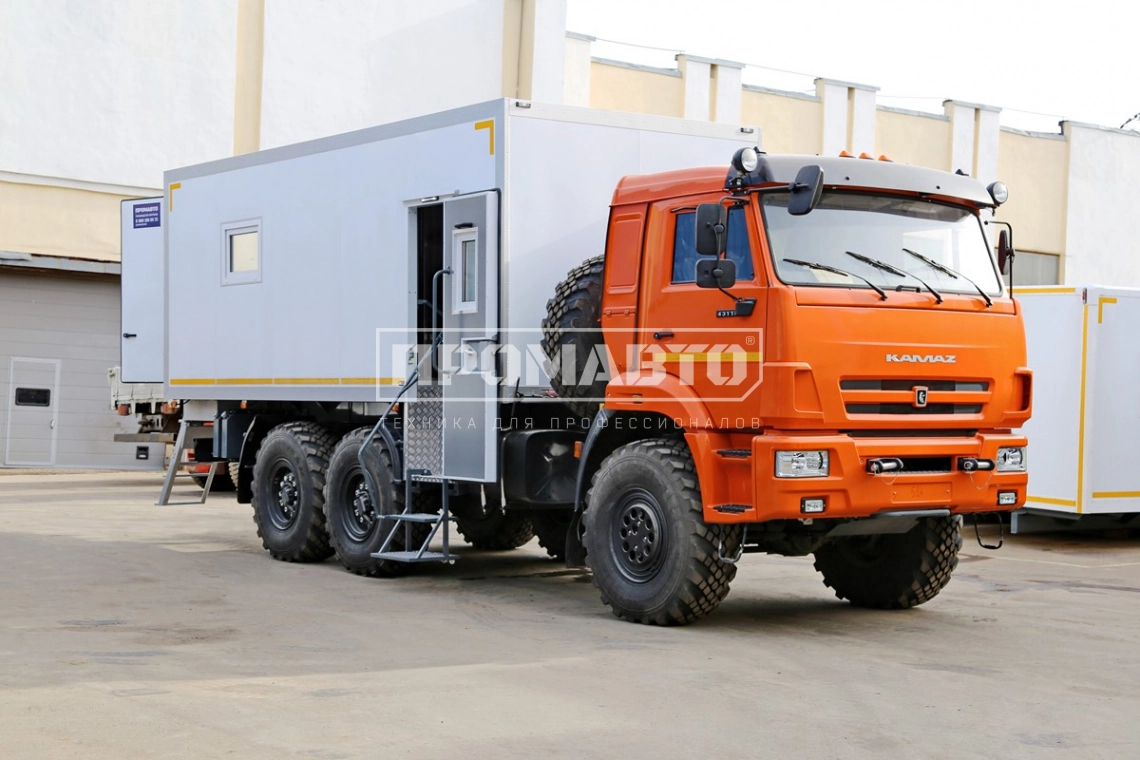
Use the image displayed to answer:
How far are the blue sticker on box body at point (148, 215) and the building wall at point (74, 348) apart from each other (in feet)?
28.1

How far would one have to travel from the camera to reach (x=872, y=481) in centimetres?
923

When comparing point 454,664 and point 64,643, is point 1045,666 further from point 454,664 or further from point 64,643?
point 64,643

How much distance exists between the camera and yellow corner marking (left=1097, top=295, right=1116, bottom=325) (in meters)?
15.9

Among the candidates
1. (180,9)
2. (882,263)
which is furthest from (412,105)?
(882,263)

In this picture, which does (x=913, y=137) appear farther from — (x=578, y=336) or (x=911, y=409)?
(x=911, y=409)

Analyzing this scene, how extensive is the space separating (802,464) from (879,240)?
5.48ft

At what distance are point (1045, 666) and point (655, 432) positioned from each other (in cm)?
304

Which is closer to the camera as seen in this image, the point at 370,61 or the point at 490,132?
the point at 490,132

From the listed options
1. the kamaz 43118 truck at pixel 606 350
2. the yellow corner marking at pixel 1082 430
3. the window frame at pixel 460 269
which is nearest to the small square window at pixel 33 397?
the kamaz 43118 truck at pixel 606 350

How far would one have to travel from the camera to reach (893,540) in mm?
10875

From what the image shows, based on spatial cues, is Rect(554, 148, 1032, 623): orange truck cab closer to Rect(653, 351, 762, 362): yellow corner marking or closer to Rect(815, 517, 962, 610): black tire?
Rect(653, 351, 762, 362): yellow corner marking

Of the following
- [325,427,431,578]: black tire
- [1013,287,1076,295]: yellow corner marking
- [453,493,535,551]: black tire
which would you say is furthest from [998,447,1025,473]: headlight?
[1013,287,1076,295]: yellow corner marking

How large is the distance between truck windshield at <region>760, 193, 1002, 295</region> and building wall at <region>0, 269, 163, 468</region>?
2011cm

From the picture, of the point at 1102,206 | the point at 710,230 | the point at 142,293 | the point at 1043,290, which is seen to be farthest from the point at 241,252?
the point at 1102,206
